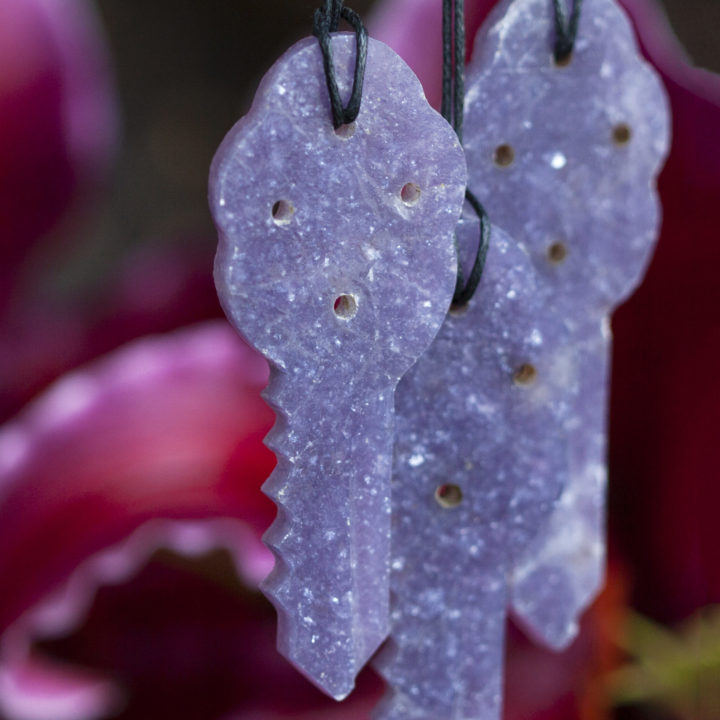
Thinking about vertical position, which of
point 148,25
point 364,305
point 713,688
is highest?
→ point 364,305

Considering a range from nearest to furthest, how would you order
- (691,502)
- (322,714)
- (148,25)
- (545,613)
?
(545,613) → (322,714) → (691,502) → (148,25)

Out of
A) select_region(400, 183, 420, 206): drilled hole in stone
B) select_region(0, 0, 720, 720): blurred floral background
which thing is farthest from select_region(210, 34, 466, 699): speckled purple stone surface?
select_region(0, 0, 720, 720): blurred floral background

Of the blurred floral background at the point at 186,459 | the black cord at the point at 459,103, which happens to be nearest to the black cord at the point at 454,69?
the black cord at the point at 459,103

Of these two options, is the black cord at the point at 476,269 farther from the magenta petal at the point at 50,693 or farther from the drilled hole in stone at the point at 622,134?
the magenta petal at the point at 50,693

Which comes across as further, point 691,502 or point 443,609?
point 691,502

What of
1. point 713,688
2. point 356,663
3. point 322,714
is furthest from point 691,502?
point 356,663

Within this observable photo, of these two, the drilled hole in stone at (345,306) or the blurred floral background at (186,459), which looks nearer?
the drilled hole in stone at (345,306)

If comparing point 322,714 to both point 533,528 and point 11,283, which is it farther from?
point 11,283
